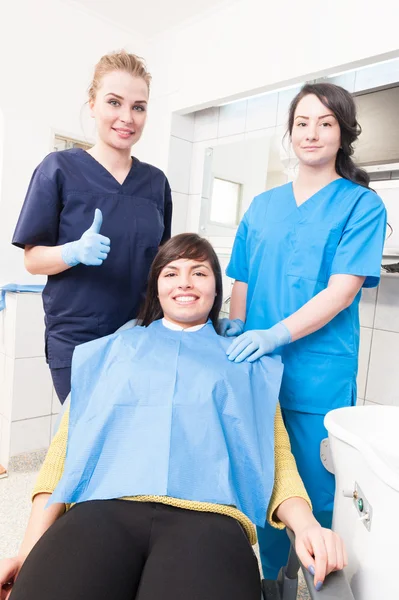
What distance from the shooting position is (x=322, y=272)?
1.36m

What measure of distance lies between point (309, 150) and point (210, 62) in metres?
2.04

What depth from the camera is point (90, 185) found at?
142cm

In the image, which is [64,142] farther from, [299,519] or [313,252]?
[299,519]

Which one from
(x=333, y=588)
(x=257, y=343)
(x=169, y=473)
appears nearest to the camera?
(x=333, y=588)

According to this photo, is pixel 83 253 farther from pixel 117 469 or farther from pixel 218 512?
pixel 218 512

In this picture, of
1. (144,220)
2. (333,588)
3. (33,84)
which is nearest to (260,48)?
(33,84)

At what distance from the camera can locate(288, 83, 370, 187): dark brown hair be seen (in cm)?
132

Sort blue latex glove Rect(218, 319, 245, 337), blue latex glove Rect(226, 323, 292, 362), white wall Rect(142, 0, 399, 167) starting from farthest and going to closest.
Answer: white wall Rect(142, 0, 399, 167) < blue latex glove Rect(218, 319, 245, 337) < blue latex glove Rect(226, 323, 292, 362)

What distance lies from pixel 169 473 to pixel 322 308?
0.57 meters

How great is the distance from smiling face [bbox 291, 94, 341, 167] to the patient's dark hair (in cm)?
39

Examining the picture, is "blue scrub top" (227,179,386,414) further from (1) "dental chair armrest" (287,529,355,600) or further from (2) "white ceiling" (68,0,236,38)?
(2) "white ceiling" (68,0,236,38)

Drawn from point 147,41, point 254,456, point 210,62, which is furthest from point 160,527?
point 147,41

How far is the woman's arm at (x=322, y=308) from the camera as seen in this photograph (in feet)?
4.16

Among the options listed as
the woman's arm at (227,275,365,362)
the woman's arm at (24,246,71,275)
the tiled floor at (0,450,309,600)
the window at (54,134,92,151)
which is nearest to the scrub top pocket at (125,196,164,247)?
the woman's arm at (24,246,71,275)
